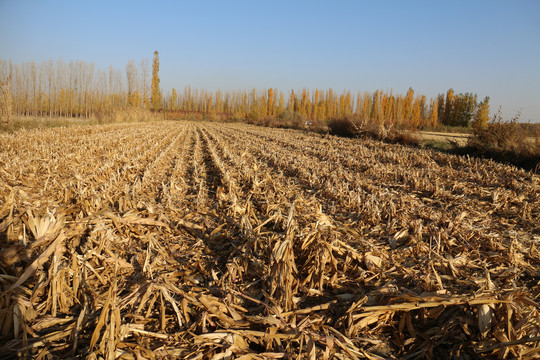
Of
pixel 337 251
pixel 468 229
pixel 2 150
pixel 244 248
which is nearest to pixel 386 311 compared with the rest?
pixel 337 251

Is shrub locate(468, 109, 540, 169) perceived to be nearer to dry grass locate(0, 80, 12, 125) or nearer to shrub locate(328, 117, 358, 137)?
shrub locate(328, 117, 358, 137)

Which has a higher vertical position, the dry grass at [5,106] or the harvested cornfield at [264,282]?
the dry grass at [5,106]

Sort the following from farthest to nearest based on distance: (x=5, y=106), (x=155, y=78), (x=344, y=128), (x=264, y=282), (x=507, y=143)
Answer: (x=155, y=78) → (x=344, y=128) → (x=5, y=106) → (x=507, y=143) → (x=264, y=282)

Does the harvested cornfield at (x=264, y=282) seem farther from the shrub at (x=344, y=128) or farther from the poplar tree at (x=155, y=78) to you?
the poplar tree at (x=155, y=78)

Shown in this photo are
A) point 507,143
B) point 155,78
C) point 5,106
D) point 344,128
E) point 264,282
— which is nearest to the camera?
point 264,282

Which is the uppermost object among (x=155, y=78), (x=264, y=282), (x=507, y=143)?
(x=155, y=78)

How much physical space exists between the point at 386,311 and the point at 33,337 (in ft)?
7.96

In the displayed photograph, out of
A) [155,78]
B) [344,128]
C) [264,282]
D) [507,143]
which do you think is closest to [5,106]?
[264,282]

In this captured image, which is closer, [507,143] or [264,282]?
[264,282]

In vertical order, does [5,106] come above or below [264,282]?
above

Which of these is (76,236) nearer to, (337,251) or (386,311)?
(337,251)

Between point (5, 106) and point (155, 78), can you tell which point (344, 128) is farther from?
point (155, 78)

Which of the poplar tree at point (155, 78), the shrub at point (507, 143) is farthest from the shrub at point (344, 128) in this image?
the poplar tree at point (155, 78)

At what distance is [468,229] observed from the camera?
3801 mm
